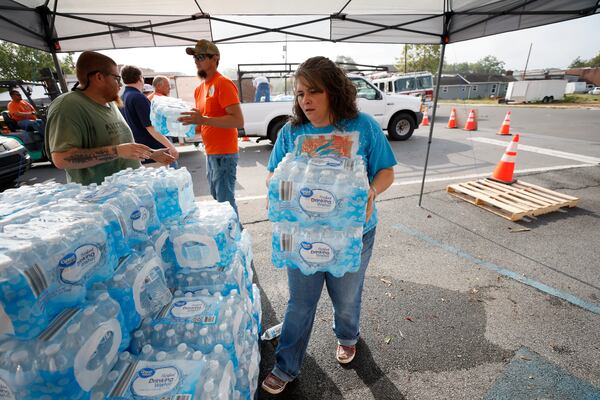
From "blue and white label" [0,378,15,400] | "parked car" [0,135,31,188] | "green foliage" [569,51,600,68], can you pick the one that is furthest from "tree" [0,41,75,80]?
"green foliage" [569,51,600,68]

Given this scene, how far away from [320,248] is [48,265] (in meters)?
1.26

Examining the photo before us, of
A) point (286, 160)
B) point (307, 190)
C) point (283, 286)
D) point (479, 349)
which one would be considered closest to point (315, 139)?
point (286, 160)

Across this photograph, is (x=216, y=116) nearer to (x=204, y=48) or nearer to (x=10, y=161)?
(x=204, y=48)

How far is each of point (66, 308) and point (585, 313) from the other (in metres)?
4.03

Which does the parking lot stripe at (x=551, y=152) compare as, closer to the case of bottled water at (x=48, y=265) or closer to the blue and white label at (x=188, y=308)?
the blue and white label at (x=188, y=308)

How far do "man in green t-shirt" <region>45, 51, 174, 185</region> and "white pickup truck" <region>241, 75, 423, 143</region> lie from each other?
677 cm

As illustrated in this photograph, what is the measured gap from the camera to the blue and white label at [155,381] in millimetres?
1224

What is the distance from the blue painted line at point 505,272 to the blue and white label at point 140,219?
143 inches

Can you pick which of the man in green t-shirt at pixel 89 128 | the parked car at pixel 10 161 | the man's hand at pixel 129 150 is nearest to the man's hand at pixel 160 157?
the man in green t-shirt at pixel 89 128

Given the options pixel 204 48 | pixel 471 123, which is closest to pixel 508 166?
pixel 204 48

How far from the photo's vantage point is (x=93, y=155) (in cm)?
215

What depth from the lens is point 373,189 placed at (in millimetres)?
1768

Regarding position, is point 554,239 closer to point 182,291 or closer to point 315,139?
point 315,139

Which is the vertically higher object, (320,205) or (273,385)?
(320,205)
